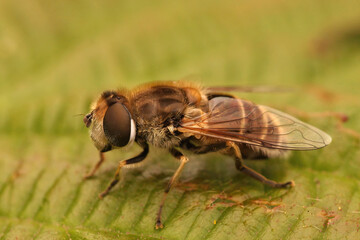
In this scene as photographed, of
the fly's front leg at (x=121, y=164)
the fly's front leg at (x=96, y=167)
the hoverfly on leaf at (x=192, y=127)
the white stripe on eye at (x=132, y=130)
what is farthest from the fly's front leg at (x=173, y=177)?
the fly's front leg at (x=96, y=167)

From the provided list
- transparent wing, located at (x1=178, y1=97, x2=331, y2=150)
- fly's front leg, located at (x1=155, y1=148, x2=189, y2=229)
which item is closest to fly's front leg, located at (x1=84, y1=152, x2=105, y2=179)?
fly's front leg, located at (x1=155, y1=148, x2=189, y2=229)

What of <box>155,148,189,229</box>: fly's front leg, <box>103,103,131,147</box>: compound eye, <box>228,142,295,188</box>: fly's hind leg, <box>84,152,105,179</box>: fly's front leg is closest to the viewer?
<box>155,148,189,229</box>: fly's front leg

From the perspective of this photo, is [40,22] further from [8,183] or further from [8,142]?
[8,183]

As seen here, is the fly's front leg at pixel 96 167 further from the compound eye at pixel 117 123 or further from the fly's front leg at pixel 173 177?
the fly's front leg at pixel 173 177

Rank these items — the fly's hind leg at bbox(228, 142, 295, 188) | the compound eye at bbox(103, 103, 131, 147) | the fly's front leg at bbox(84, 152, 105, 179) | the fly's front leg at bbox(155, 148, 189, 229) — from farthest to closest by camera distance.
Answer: the fly's front leg at bbox(84, 152, 105, 179)
the fly's hind leg at bbox(228, 142, 295, 188)
the compound eye at bbox(103, 103, 131, 147)
the fly's front leg at bbox(155, 148, 189, 229)

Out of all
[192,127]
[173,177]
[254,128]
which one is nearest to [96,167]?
[173,177]

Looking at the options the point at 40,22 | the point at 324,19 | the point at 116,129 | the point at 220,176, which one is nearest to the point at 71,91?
the point at 40,22

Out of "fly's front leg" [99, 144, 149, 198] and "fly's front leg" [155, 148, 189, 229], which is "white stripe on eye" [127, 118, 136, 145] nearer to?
"fly's front leg" [99, 144, 149, 198]
